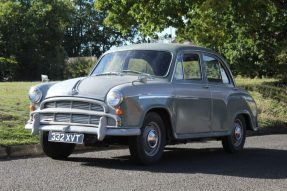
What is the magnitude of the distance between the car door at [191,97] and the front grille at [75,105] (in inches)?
57.1

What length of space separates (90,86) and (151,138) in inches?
48.3

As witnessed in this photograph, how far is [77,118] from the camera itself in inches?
344

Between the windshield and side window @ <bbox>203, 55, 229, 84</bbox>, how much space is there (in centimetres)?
116

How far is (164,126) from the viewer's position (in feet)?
30.4

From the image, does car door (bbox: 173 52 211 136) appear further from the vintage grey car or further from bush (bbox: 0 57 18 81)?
bush (bbox: 0 57 18 81)

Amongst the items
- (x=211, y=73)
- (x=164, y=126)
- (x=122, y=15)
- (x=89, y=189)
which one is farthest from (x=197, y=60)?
(x=122, y=15)

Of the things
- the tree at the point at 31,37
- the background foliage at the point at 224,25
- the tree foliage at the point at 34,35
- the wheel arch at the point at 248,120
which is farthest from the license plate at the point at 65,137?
the tree at the point at 31,37

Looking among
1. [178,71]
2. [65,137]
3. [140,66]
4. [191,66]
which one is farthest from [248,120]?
[65,137]

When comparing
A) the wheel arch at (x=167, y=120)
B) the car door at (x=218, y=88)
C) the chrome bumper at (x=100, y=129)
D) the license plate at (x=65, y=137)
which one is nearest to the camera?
the chrome bumper at (x=100, y=129)

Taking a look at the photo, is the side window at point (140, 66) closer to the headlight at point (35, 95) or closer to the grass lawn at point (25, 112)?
the headlight at point (35, 95)

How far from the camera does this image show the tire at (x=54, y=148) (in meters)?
9.39

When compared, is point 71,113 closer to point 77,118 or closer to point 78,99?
point 77,118

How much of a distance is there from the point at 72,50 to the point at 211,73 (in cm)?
8641

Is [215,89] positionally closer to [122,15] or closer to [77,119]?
[77,119]
